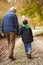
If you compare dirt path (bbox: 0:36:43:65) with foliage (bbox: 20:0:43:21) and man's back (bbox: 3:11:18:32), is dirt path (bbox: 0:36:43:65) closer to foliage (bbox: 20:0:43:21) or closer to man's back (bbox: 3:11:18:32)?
man's back (bbox: 3:11:18:32)

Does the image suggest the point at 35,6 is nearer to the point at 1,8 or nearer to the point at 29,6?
the point at 29,6

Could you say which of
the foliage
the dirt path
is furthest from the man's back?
the foliage

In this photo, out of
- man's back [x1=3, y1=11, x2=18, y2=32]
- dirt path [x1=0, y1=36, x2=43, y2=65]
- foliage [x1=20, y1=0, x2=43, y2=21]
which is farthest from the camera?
foliage [x1=20, y1=0, x2=43, y2=21]

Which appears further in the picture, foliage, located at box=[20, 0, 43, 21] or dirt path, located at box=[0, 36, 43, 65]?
foliage, located at box=[20, 0, 43, 21]

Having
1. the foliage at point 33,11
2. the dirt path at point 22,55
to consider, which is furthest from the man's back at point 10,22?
the foliage at point 33,11

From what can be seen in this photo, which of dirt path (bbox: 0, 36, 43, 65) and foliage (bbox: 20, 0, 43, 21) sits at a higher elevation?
foliage (bbox: 20, 0, 43, 21)

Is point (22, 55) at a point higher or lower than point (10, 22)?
lower

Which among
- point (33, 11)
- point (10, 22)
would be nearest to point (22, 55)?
point (10, 22)

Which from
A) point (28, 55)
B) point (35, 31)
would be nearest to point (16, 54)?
point (28, 55)

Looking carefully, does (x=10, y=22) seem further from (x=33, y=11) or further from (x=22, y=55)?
(x=33, y=11)

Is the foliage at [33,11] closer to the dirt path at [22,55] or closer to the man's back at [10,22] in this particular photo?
the dirt path at [22,55]

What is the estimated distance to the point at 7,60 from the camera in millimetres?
8977

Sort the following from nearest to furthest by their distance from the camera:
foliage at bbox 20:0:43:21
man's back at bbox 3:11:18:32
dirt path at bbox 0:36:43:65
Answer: dirt path at bbox 0:36:43:65, man's back at bbox 3:11:18:32, foliage at bbox 20:0:43:21

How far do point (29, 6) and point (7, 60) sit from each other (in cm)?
717
